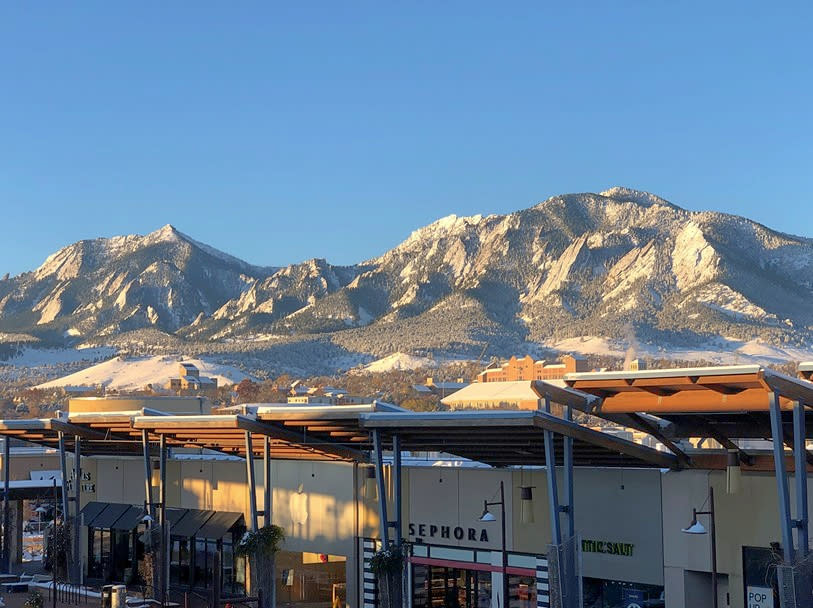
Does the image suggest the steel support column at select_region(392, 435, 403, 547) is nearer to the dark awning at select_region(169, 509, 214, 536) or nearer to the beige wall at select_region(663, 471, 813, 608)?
the beige wall at select_region(663, 471, 813, 608)

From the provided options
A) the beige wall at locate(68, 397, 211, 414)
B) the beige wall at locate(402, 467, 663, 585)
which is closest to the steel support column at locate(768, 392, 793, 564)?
the beige wall at locate(402, 467, 663, 585)

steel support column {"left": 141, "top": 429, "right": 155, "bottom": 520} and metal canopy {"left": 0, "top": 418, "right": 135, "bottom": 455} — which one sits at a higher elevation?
metal canopy {"left": 0, "top": 418, "right": 135, "bottom": 455}

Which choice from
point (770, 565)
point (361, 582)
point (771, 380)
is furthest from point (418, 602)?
point (771, 380)

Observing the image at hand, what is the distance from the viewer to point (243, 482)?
39750 millimetres

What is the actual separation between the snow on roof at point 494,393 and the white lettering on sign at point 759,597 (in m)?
137

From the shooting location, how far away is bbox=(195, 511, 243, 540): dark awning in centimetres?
3969

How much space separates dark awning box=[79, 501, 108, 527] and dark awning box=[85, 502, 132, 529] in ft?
0.63

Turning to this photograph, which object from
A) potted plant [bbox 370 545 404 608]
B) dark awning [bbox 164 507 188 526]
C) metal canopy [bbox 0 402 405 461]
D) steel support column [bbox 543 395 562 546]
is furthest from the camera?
dark awning [bbox 164 507 188 526]

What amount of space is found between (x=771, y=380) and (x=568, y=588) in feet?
26.1

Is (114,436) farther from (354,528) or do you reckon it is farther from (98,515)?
(354,528)

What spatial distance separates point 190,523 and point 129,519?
3.76 metres

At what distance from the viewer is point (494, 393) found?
185 meters

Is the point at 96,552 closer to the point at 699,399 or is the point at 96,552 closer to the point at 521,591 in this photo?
the point at 521,591

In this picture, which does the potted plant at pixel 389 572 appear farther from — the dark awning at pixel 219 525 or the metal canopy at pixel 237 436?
the dark awning at pixel 219 525
